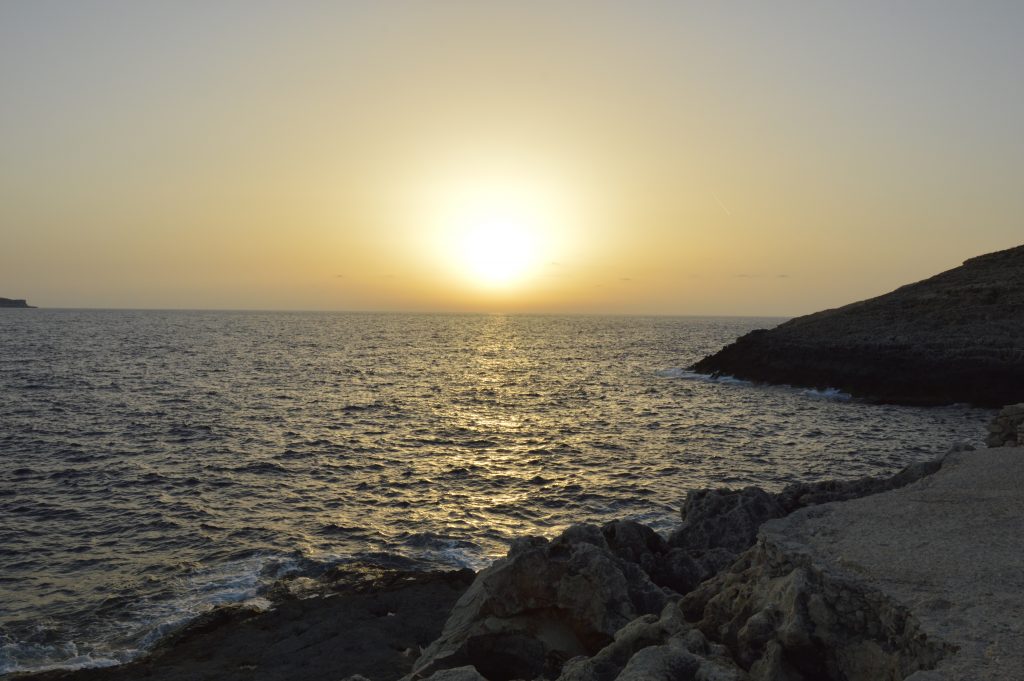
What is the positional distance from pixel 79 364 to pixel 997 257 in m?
104

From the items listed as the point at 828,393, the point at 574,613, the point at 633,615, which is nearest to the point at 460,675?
the point at 574,613

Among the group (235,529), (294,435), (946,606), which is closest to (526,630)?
(946,606)

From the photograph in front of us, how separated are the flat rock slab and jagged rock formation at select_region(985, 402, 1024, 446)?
835 centimetres

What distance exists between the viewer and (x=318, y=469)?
29203 millimetres

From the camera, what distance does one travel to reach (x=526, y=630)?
1112 cm

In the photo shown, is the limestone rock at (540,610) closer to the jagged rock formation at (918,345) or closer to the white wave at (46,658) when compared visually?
the white wave at (46,658)

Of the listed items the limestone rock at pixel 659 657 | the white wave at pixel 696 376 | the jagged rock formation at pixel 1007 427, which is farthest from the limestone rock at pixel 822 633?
the white wave at pixel 696 376

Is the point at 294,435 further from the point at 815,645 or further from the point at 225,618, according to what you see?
the point at 815,645

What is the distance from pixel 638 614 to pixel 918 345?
178 ft

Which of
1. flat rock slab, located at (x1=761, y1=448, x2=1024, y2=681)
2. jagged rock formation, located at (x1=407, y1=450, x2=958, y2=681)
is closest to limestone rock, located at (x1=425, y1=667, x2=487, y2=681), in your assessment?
jagged rock formation, located at (x1=407, y1=450, x2=958, y2=681)

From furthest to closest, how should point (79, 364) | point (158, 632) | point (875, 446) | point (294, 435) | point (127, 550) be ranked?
point (79, 364), point (294, 435), point (875, 446), point (127, 550), point (158, 632)

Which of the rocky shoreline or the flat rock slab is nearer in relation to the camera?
the flat rock slab

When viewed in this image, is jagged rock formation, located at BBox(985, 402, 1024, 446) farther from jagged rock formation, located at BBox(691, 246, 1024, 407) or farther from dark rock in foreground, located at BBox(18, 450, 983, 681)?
jagged rock formation, located at BBox(691, 246, 1024, 407)

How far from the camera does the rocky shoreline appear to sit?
7.30 meters
